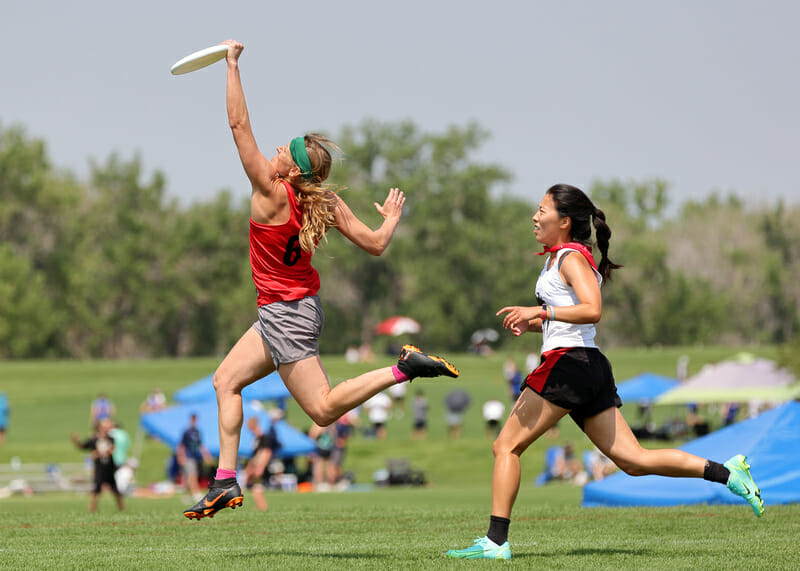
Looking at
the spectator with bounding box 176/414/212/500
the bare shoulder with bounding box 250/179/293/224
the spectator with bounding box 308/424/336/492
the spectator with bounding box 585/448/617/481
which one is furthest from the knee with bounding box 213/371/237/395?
the spectator with bounding box 308/424/336/492

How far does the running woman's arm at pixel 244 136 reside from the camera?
671cm

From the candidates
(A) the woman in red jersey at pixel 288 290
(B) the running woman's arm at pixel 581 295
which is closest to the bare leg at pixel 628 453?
(B) the running woman's arm at pixel 581 295

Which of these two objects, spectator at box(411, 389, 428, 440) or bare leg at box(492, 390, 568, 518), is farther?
spectator at box(411, 389, 428, 440)

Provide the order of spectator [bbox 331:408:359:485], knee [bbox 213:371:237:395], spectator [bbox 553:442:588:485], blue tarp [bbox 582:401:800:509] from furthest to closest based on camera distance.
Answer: spectator [bbox 553:442:588:485]
spectator [bbox 331:408:359:485]
blue tarp [bbox 582:401:800:509]
knee [bbox 213:371:237:395]

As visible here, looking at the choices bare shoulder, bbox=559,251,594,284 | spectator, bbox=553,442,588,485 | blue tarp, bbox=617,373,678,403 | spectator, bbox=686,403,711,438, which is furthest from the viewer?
blue tarp, bbox=617,373,678,403

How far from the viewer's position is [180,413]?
24859 millimetres

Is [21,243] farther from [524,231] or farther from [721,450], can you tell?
[721,450]

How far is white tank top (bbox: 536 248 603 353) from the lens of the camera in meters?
6.58

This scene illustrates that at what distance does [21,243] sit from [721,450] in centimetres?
7315

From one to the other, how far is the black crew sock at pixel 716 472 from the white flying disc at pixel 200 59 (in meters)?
3.95

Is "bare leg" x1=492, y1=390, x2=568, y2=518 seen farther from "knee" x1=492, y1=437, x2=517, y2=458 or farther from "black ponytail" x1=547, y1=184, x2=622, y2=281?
"black ponytail" x1=547, y1=184, x2=622, y2=281

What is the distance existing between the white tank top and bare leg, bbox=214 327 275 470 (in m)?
1.77

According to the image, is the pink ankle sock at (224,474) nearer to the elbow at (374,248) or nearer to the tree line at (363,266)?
the elbow at (374,248)

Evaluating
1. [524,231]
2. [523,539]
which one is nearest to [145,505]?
[523,539]
